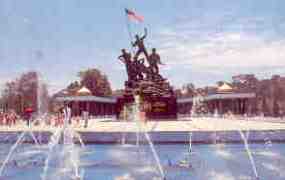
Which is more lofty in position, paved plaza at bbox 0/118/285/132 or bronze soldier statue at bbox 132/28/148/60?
bronze soldier statue at bbox 132/28/148/60

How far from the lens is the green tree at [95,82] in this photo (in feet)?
278

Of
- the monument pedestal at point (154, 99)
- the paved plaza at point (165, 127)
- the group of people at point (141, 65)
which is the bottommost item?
the paved plaza at point (165, 127)

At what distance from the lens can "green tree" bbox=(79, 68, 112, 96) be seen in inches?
3342

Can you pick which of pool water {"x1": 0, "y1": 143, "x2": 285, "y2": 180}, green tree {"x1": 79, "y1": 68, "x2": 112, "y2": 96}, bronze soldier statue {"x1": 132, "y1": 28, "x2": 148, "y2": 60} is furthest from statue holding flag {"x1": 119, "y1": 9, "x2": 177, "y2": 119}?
green tree {"x1": 79, "y1": 68, "x2": 112, "y2": 96}

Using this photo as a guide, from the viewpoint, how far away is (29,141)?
15633 millimetres

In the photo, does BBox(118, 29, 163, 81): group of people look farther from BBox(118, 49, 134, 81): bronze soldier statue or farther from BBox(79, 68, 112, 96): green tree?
BBox(79, 68, 112, 96): green tree

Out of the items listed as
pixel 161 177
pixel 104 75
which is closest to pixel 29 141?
pixel 161 177

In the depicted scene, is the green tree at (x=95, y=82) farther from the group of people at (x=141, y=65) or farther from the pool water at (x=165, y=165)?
the pool water at (x=165, y=165)

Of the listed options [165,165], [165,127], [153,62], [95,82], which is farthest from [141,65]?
[95,82]

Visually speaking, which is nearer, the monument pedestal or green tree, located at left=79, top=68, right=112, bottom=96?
the monument pedestal

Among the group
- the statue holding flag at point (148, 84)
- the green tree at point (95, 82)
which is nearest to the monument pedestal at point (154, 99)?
the statue holding flag at point (148, 84)

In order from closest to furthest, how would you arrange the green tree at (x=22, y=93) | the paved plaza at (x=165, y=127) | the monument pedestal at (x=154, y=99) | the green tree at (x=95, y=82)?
the paved plaza at (x=165, y=127)
the monument pedestal at (x=154, y=99)
the green tree at (x=22, y=93)
the green tree at (x=95, y=82)

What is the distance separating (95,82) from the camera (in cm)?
8556

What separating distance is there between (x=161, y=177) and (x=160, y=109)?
105ft
